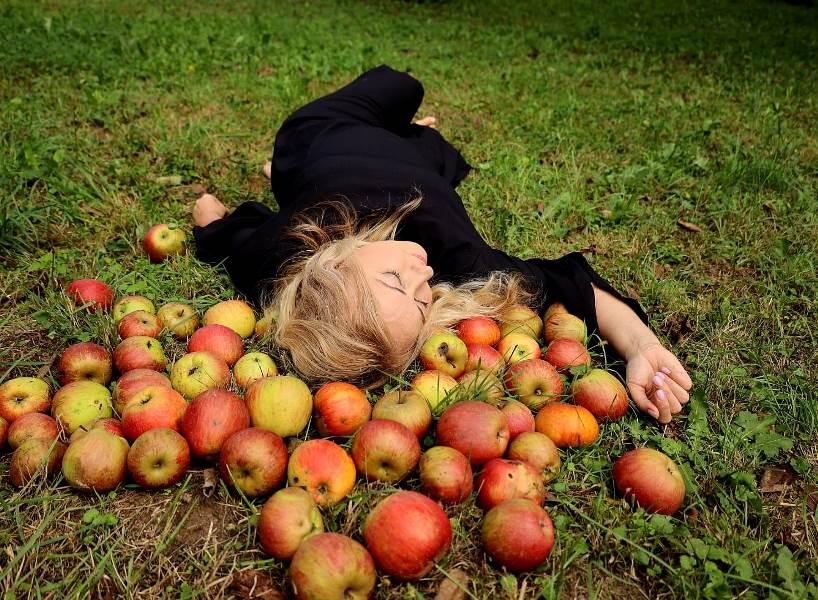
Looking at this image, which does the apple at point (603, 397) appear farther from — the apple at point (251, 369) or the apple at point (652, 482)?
the apple at point (251, 369)

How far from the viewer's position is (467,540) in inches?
87.3

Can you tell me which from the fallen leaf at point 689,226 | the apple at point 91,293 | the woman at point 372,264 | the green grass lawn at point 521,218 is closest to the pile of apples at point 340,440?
the green grass lawn at point 521,218

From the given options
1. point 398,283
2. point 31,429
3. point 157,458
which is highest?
point 398,283

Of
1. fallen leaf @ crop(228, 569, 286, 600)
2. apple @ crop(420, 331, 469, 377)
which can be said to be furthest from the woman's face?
fallen leaf @ crop(228, 569, 286, 600)

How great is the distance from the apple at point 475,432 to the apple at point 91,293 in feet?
7.23

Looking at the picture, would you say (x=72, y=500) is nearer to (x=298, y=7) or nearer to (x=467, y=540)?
(x=467, y=540)

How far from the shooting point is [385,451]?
2.30 meters

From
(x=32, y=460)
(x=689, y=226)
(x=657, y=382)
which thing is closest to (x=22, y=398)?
Answer: (x=32, y=460)

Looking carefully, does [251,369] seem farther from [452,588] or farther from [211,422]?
[452,588]

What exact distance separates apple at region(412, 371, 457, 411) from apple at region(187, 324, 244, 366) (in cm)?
100

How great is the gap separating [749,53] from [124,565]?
11214 mm

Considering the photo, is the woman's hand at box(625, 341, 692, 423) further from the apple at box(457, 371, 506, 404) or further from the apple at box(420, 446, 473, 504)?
the apple at box(420, 446, 473, 504)

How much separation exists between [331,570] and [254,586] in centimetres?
41

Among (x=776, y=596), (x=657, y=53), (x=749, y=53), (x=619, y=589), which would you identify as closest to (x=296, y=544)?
(x=619, y=589)
